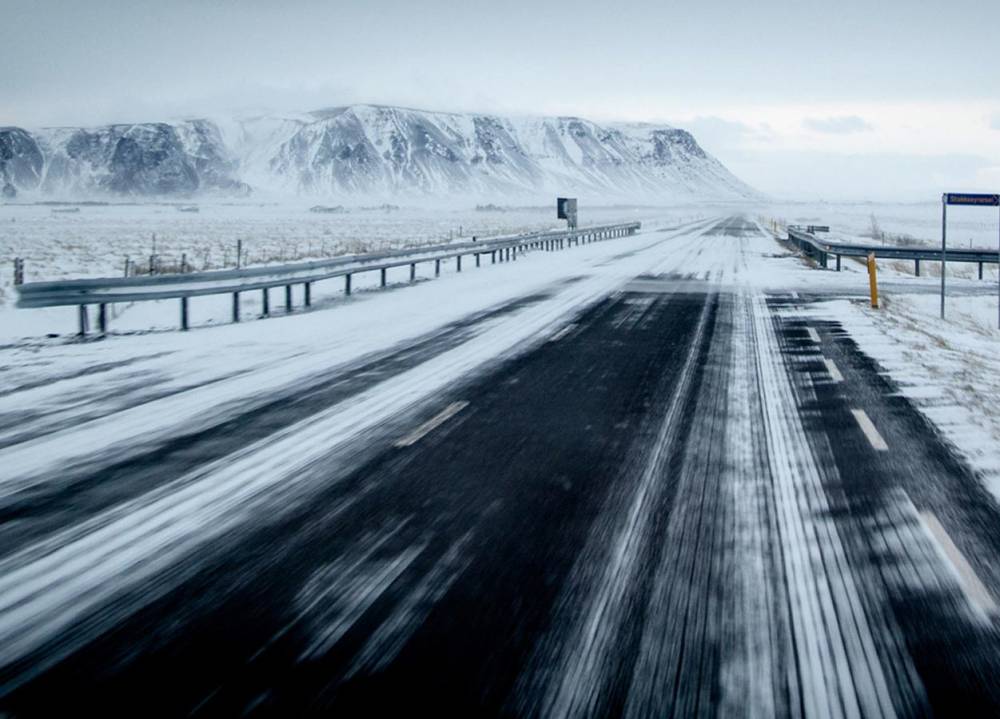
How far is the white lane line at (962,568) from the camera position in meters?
4.14

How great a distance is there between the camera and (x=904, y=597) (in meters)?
4.20

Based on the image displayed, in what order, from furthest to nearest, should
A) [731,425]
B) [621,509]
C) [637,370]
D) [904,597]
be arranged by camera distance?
[637,370] → [731,425] → [621,509] → [904,597]

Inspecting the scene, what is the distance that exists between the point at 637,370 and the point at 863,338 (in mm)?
4987

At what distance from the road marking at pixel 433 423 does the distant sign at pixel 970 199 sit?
1296cm

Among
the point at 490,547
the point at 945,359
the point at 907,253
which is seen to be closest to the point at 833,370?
the point at 945,359

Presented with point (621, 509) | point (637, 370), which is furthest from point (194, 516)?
point (637, 370)

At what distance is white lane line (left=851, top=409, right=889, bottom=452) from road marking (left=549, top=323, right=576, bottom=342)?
5.24 metres

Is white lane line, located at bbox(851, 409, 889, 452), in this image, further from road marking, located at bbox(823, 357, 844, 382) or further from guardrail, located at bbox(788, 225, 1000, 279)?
guardrail, located at bbox(788, 225, 1000, 279)

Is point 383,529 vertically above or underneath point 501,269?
underneath

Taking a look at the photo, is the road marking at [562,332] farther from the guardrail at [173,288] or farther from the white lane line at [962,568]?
the white lane line at [962,568]

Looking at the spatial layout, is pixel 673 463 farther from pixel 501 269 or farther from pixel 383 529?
pixel 501 269

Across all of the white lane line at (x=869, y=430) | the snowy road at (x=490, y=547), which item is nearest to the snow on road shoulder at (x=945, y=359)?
the snowy road at (x=490, y=547)

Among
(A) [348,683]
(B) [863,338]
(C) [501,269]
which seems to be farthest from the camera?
(C) [501,269]

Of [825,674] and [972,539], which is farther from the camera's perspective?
[972,539]
